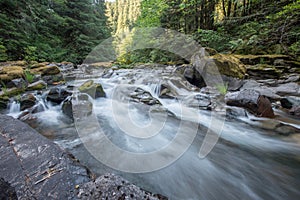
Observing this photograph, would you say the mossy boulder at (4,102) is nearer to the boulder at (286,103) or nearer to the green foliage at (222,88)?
the green foliage at (222,88)

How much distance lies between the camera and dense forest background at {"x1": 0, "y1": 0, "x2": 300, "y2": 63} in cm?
677

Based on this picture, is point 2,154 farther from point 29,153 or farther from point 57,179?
point 57,179

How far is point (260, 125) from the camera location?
3.14 metres

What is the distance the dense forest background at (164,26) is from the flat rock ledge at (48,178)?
6594 millimetres

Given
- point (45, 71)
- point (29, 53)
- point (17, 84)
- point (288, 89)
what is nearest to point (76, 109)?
point (17, 84)

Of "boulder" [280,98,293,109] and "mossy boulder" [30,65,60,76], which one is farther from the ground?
"mossy boulder" [30,65,60,76]

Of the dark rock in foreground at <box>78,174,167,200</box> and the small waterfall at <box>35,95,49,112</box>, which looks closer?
the dark rock in foreground at <box>78,174,167,200</box>

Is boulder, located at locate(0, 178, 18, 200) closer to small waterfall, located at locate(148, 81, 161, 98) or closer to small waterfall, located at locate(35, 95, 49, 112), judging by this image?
small waterfall, located at locate(35, 95, 49, 112)

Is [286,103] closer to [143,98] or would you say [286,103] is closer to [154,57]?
[143,98]

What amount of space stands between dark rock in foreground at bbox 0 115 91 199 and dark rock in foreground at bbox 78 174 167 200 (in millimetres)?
84

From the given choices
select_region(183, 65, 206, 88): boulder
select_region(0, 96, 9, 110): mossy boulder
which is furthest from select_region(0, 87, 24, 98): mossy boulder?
select_region(183, 65, 206, 88): boulder

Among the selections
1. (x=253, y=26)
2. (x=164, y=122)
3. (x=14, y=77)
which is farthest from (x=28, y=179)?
(x=253, y=26)

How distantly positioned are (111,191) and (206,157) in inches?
69.5

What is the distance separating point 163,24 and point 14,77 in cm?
1206
